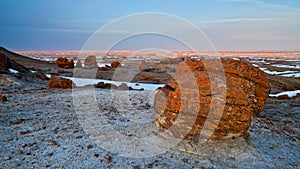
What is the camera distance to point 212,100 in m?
7.24

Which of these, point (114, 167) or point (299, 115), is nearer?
point (114, 167)

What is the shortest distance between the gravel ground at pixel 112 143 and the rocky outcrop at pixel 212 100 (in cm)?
47

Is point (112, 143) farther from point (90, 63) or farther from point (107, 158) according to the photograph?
point (90, 63)

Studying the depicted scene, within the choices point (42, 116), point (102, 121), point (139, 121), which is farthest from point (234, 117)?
point (42, 116)

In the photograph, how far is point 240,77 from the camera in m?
7.42

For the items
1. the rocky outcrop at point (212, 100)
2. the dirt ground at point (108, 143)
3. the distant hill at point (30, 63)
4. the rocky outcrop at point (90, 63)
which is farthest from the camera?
the rocky outcrop at point (90, 63)

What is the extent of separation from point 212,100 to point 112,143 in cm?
326

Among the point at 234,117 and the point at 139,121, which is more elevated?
the point at 234,117

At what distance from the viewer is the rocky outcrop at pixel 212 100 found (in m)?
7.23

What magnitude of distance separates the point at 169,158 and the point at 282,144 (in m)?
4.45

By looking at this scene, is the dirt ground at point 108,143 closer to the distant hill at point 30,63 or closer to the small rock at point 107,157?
the small rock at point 107,157

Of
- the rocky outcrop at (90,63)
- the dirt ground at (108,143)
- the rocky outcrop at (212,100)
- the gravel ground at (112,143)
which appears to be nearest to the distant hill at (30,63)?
the rocky outcrop at (90,63)

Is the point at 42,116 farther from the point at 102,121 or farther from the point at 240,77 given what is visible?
the point at 240,77

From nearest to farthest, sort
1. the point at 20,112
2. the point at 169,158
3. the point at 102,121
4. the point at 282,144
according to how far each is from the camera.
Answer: the point at 169,158
the point at 282,144
the point at 102,121
the point at 20,112
